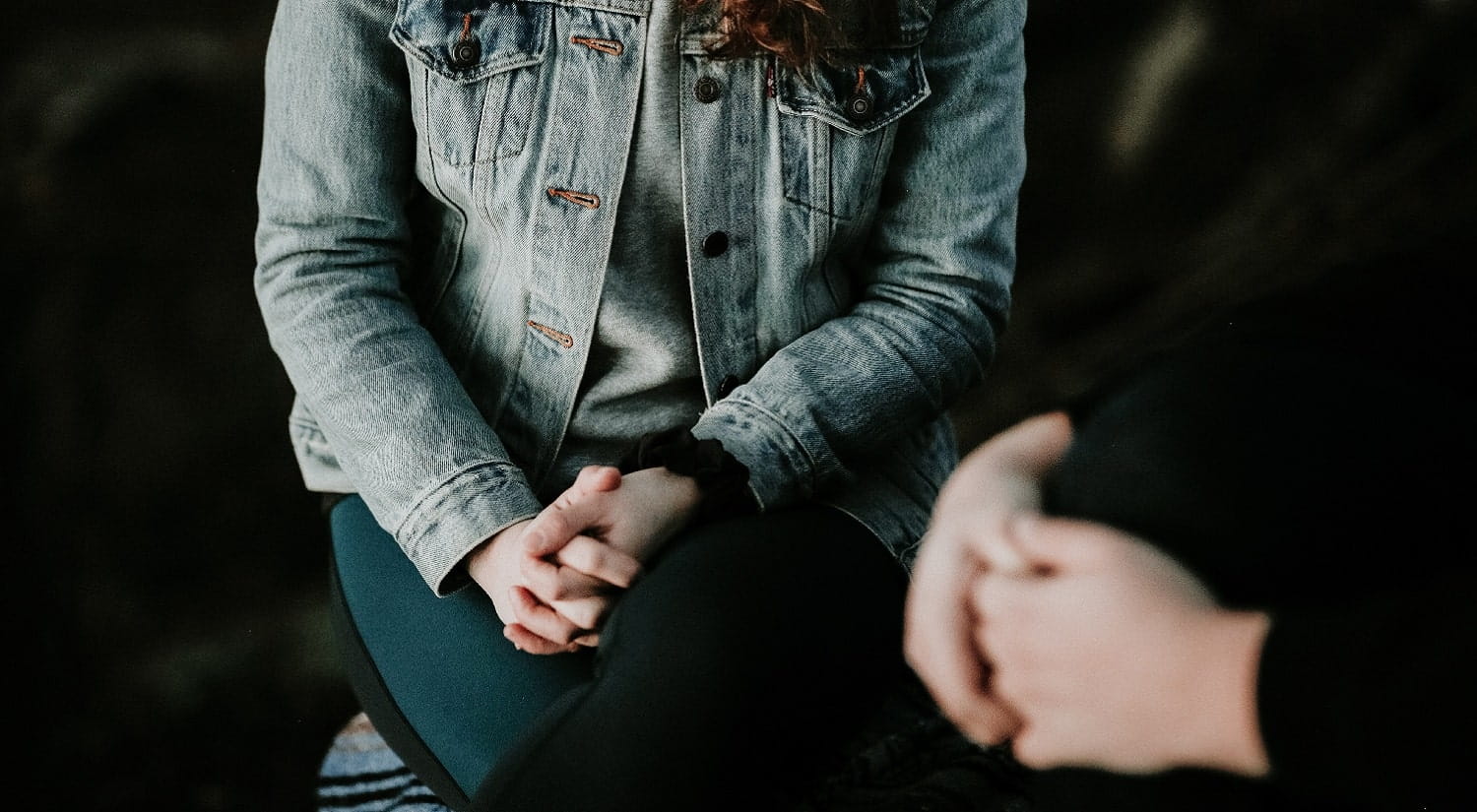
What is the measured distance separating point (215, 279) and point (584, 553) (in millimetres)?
603

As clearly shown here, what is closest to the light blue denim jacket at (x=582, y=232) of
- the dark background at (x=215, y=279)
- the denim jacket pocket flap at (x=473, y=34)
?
the denim jacket pocket flap at (x=473, y=34)

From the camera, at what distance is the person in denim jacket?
2.27 ft

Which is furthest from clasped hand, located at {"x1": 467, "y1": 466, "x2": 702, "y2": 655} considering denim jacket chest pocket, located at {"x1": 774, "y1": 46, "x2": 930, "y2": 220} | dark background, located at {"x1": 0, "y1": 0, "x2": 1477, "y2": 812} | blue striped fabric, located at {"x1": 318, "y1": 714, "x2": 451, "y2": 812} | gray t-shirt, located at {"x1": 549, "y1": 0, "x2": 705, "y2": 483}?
dark background, located at {"x1": 0, "y1": 0, "x2": 1477, "y2": 812}

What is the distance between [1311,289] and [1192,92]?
781 millimetres

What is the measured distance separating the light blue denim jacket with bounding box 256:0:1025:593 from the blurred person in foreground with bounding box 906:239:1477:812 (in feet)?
1.12

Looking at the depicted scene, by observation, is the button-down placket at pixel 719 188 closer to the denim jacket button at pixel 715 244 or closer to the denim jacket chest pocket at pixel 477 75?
the denim jacket button at pixel 715 244

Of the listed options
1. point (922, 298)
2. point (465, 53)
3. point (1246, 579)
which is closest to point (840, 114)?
point (922, 298)

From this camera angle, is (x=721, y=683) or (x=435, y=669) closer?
(x=721, y=683)

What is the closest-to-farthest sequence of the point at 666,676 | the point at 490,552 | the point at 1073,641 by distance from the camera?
the point at 1073,641
the point at 666,676
the point at 490,552

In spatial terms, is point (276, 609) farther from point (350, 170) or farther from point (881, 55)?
point (881, 55)

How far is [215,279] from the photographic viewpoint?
3.49 feet

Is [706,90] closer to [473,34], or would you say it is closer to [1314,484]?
[473,34]

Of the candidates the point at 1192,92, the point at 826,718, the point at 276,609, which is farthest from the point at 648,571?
the point at 1192,92

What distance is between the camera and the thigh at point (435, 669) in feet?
2.29
